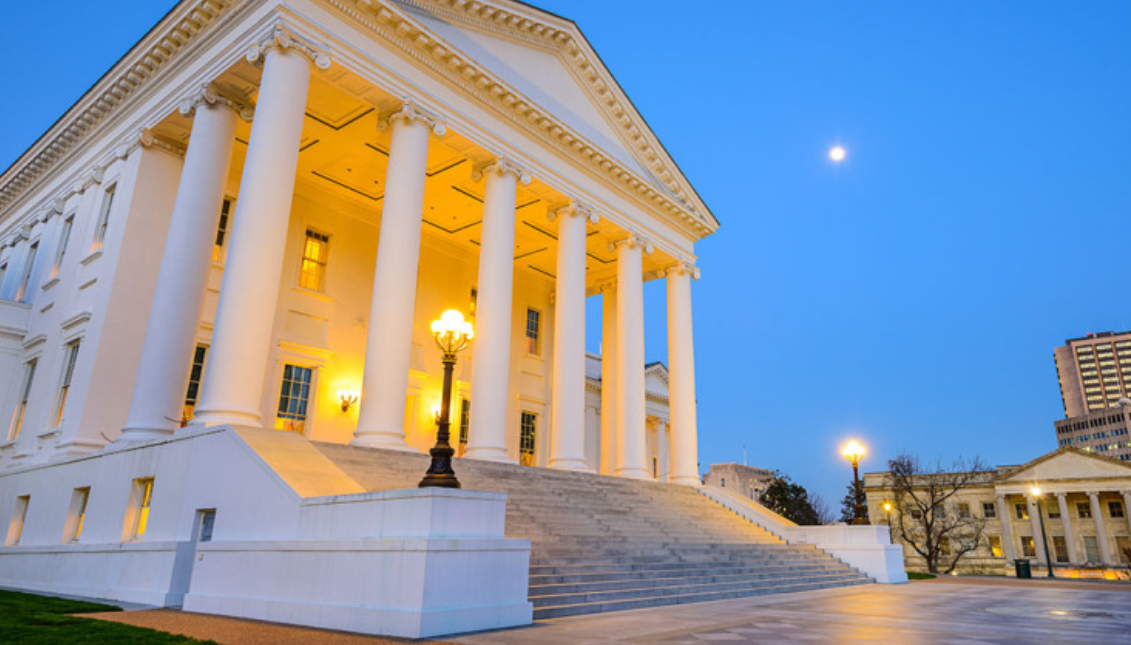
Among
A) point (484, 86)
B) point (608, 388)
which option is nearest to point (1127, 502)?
point (608, 388)

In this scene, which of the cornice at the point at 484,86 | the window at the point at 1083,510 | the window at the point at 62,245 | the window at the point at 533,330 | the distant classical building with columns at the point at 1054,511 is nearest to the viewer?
the cornice at the point at 484,86

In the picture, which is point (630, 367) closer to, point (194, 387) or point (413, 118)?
point (413, 118)

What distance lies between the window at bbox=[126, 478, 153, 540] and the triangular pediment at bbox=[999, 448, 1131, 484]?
77.2 metres

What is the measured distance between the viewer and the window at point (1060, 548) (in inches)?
2778

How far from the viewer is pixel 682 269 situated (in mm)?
28078

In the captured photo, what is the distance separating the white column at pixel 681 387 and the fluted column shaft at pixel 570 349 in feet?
17.5

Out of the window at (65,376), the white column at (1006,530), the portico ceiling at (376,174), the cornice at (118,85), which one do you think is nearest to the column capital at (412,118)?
the portico ceiling at (376,174)

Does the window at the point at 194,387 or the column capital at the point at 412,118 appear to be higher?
the column capital at the point at 412,118

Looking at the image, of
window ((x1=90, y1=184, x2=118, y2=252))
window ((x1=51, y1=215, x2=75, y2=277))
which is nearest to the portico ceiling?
window ((x1=90, y1=184, x2=118, y2=252))

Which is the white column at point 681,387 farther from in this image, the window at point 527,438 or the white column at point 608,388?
the window at point 527,438

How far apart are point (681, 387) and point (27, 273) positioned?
938 inches

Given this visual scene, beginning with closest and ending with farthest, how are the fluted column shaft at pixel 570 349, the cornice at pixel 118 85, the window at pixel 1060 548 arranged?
the cornice at pixel 118 85, the fluted column shaft at pixel 570 349, the window at pixel 1060 548

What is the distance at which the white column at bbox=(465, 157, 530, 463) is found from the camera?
18344 mm

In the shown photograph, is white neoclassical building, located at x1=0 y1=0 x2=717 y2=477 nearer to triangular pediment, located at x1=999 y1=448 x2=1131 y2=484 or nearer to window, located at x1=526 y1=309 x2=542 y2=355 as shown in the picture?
window, located at x1=526 y1=309 x2=542 y2=355
